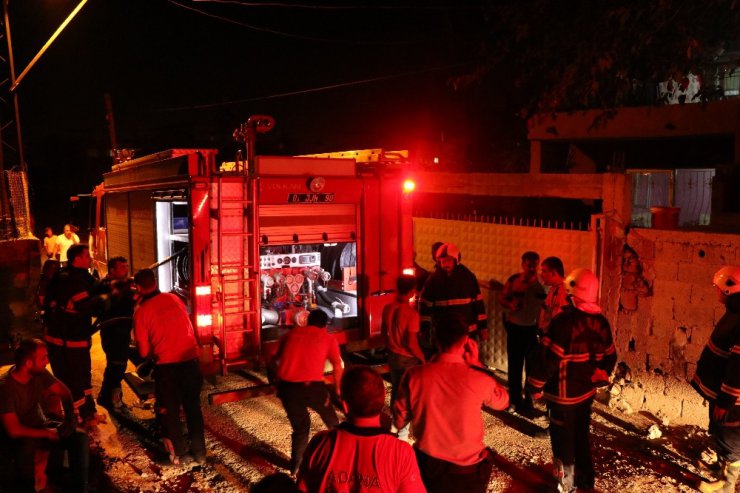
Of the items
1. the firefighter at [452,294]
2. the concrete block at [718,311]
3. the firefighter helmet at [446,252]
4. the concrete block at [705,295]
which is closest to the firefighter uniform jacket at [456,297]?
the firefighter at [452,294]

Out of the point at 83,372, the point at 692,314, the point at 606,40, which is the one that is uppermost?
the point at 606,40

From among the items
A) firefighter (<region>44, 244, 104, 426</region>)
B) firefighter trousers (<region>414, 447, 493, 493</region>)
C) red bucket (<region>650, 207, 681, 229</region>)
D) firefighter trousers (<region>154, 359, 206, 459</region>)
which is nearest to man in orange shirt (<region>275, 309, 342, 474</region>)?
firefighter trousers (<region>154, 359, 206, 459</region>)

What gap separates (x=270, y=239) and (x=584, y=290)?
3571 millimetres

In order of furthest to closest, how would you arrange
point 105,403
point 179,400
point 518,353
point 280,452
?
point 105,403
point 518,353
point 280,452
point 179,400

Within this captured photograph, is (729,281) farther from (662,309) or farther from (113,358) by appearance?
(113,358)

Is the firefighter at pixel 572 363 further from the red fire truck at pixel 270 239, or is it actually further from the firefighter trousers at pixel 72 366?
the firefighter trousers at pixel 72 366

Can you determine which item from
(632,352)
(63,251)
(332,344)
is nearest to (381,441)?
(332,344)

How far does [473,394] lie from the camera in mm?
3285

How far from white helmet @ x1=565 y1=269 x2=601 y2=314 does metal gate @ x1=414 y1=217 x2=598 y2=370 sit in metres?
2.42

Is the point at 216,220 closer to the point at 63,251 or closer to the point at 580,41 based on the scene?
the point at 580,41

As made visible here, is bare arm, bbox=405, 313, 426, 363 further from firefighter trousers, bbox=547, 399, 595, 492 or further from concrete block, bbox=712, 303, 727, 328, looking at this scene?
concrete block, bbox=712, 303, 727, 328

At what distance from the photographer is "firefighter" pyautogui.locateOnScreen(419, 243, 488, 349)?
6.41 metres

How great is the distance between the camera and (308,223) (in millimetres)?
7098

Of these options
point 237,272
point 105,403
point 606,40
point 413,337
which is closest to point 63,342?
point 105,403
